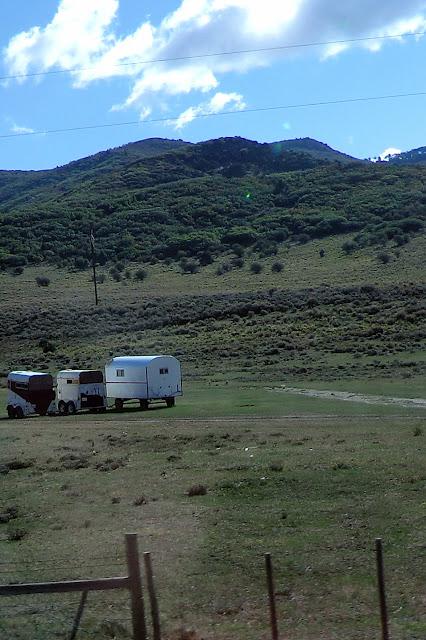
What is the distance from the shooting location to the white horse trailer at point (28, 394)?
4447 cm

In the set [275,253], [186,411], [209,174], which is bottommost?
[186,411]

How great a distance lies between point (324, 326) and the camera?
67.5 meters

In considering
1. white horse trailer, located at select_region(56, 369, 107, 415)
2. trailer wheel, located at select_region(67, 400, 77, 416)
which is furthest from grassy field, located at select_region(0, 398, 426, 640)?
trailer wheel, located at select_region(67, 400, 77, 416)

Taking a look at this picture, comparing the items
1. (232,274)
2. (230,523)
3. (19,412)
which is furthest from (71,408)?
(232,274)

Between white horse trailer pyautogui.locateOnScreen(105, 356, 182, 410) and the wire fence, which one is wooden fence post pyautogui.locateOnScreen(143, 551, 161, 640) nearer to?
the wire fence

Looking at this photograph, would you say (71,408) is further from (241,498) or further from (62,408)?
(241,498)

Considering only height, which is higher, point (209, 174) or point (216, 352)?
point (209, 174)

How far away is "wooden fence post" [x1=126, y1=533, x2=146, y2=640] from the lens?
8938mm

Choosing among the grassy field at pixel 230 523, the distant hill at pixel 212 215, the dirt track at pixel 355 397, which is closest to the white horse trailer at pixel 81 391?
the dirt track at pixel 355 397

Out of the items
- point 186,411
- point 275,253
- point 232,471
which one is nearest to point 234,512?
point 232,471

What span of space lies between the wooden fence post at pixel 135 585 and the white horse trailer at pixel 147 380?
3418 centimetres

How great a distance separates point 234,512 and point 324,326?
167 feet

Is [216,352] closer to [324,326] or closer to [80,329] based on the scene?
[324,326]

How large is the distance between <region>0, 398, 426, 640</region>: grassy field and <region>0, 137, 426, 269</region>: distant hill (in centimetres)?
7389
